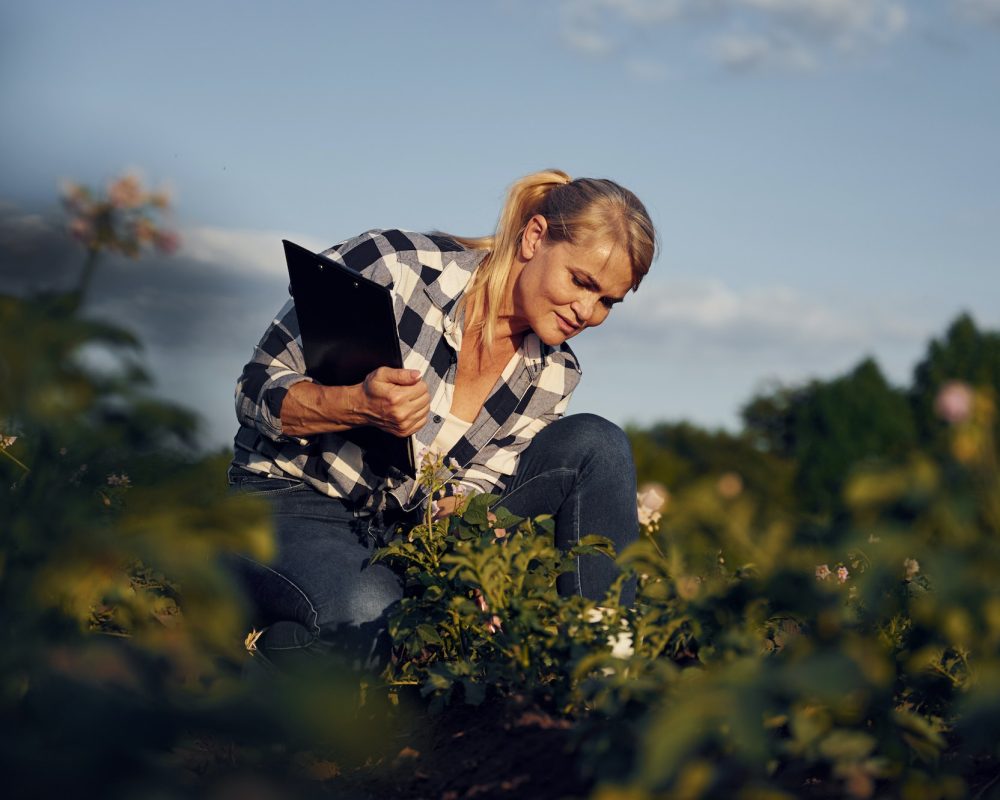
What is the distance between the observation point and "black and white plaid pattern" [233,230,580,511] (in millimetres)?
3344

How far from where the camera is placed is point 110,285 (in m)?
1.58

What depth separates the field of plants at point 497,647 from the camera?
981mm

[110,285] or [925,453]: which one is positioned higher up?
[110,285]

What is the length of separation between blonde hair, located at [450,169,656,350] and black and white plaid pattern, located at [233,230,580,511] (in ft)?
0.30

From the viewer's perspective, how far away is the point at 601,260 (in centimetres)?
347

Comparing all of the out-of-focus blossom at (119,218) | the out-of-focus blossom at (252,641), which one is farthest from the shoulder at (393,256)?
the out-of-focus blossom at (119,218)

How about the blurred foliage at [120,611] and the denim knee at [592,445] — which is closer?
the blurred foliage at [120,611]

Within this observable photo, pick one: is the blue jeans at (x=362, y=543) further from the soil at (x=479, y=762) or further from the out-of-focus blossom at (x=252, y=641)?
the soil at (x=479, y=762)

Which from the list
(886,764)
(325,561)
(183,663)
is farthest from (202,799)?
(325,561)

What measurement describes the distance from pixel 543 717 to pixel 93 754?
46.7 inches

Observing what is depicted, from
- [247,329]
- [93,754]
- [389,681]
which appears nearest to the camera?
[93,754]

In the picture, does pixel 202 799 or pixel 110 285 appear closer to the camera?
pixel 202 799

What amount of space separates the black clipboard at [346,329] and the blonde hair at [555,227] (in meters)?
0.67

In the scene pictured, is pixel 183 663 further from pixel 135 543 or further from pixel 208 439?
pixel 208 439
